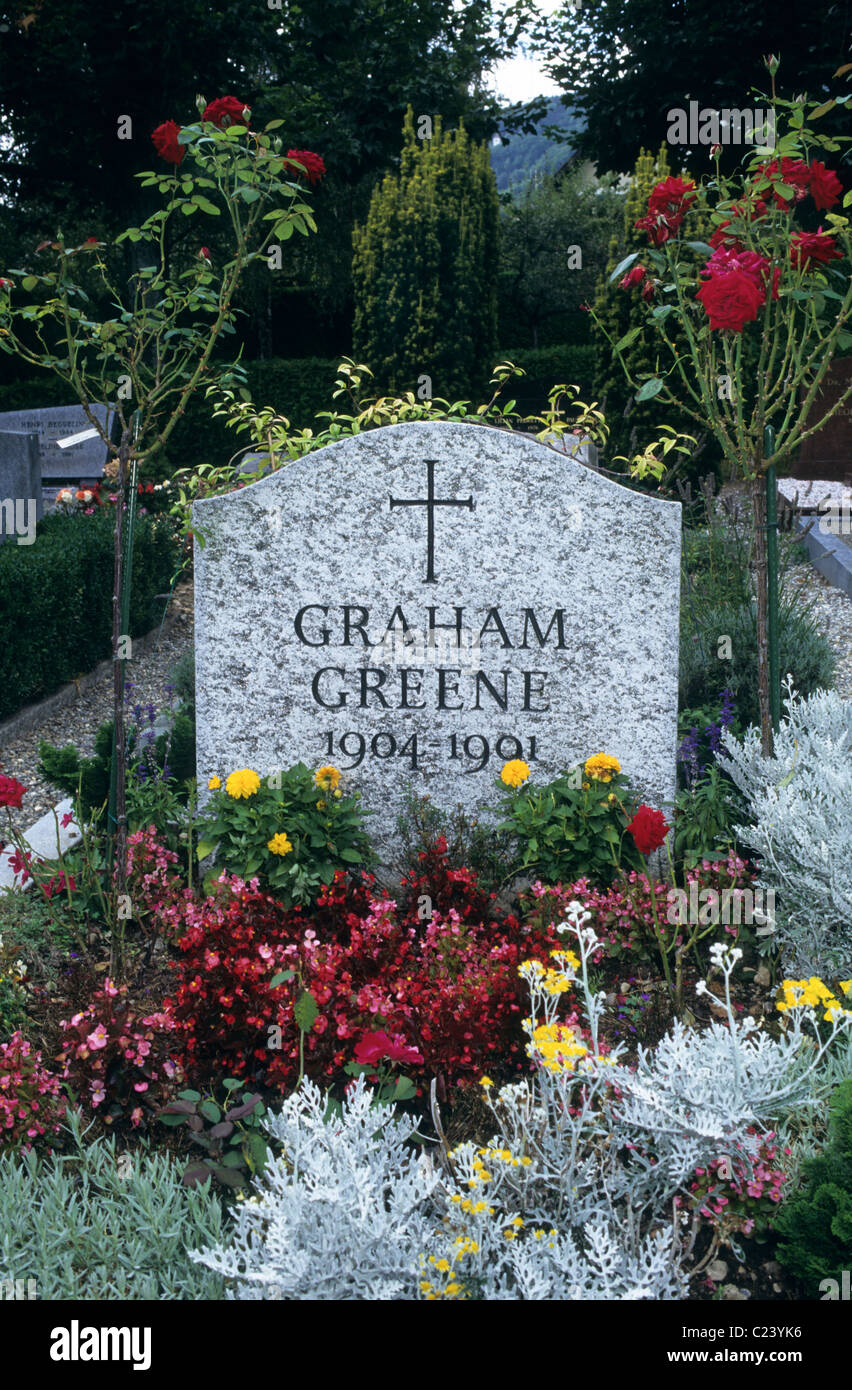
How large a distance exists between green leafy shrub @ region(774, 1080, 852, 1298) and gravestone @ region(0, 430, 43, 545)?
26.2ft

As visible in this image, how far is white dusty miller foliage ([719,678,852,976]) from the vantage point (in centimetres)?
317

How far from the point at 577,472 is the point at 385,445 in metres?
0.69

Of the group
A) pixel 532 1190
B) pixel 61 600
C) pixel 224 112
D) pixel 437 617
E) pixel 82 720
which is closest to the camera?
pixel 532 1190

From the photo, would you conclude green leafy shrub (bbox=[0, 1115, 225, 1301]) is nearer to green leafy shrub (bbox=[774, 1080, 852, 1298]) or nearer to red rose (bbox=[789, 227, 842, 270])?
green leafy shrub (bbox=[774, 1080, 852, 1298])

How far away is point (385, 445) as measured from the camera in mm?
3947

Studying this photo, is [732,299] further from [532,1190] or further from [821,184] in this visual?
[532,1190]

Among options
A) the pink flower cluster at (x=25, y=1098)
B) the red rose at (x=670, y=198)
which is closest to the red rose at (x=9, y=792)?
the pink flower cluster at (x=25, y=1098)

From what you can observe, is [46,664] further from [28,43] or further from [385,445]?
[28,43]

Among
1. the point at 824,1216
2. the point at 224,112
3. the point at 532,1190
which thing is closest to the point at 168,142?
the point at 224,112

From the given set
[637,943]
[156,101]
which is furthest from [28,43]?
[637,943]

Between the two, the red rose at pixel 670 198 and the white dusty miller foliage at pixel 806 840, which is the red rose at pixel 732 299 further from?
the white dusty miller foliage at pixel 806 840

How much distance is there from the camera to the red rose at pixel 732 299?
3.24 meters

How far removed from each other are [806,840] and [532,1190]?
4.60 ft

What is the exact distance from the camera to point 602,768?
3.77 m
